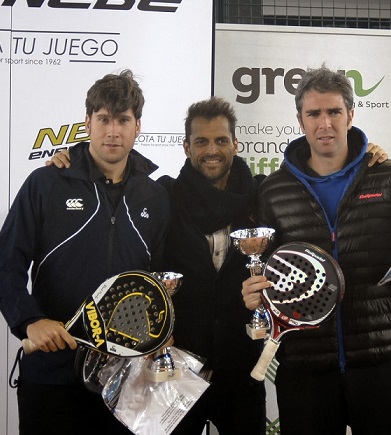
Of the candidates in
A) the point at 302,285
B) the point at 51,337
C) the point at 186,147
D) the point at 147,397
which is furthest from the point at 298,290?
the point at 186,147

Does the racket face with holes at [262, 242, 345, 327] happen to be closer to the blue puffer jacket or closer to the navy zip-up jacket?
the blue puffer jacket

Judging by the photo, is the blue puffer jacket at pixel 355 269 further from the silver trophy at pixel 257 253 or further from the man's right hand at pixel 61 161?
the man's right hand at pixel 61 161

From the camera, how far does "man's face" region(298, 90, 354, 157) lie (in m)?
1.85

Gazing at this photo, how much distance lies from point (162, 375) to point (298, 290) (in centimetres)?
49

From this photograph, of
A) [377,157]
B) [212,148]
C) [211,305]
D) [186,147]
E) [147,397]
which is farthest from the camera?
[186,147]

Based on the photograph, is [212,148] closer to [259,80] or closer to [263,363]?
[259,80]

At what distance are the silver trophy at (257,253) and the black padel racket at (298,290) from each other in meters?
0.08

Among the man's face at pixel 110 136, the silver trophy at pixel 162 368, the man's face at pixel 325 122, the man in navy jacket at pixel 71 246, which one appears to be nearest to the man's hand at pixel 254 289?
the silver trophy at pixel 162 368

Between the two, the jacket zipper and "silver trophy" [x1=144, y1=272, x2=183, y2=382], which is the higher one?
the jacket zipper

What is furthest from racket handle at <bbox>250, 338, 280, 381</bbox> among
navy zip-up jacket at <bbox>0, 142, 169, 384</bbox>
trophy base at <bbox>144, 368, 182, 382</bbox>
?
navy zip-up jacket at <bbox>0, 142, 169, 384</bbox>

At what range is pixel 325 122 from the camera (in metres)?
1.85

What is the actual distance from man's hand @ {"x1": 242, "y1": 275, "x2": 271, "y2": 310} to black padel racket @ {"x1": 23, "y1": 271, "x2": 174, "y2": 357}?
0.88ft

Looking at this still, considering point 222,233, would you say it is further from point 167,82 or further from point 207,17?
point 207,17

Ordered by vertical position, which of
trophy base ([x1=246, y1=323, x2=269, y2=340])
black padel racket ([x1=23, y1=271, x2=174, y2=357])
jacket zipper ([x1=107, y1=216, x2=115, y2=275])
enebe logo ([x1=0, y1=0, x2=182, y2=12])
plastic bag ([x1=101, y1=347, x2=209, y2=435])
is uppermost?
enebe logo ([x1=0, y1=0, x2=182, y2=12])
